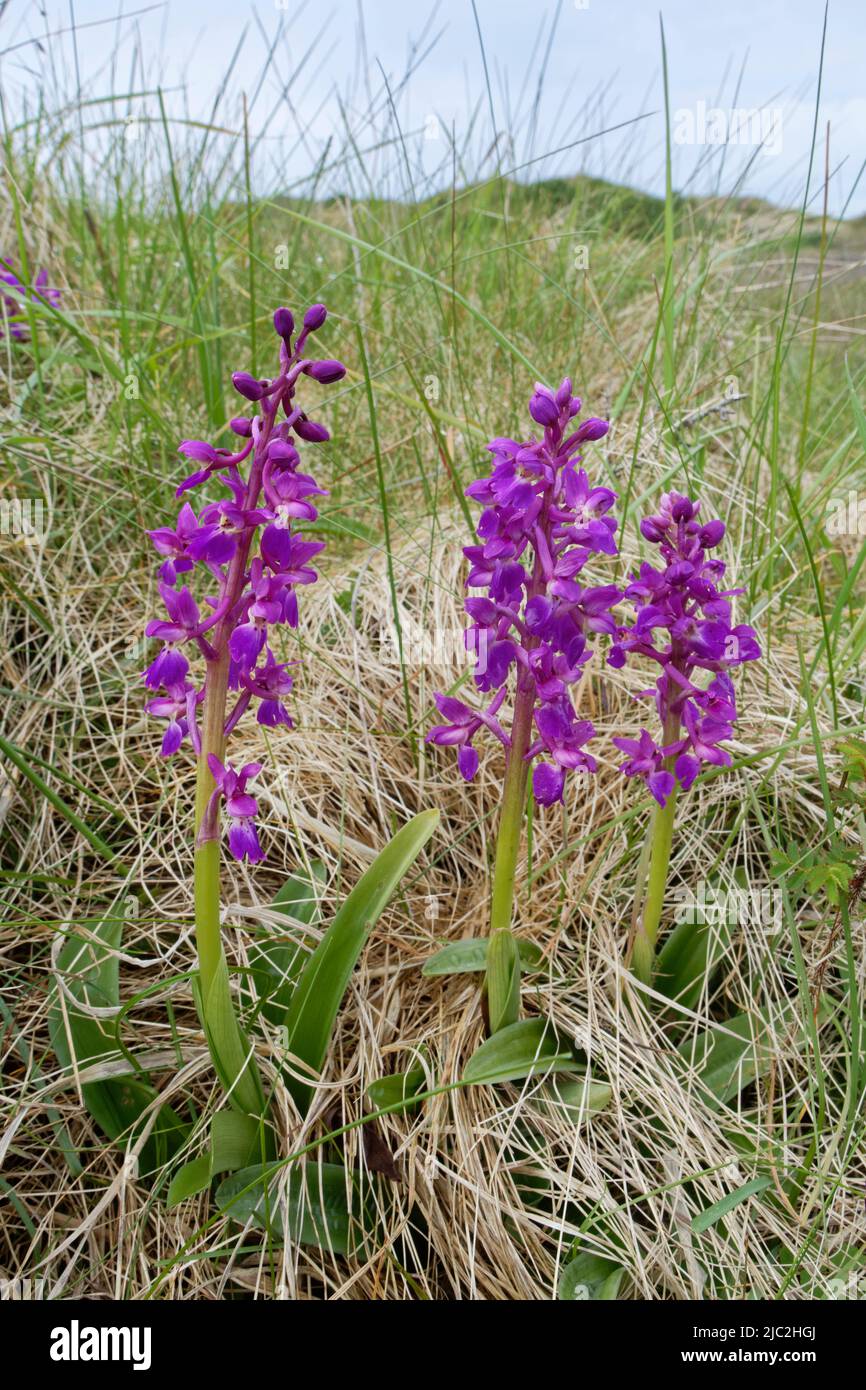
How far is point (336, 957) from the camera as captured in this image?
6.27 ft

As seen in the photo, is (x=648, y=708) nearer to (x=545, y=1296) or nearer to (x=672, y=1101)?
(x=672, y=1101)

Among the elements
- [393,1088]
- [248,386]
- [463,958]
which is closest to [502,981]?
[463,958]

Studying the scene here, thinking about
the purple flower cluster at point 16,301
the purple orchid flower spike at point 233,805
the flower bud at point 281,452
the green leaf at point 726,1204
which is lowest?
the green leaf at point 726,1204

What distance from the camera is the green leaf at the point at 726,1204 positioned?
181cm

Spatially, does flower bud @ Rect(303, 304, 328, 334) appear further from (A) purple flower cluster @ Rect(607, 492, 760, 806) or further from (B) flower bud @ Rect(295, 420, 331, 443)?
(A) purple flower cluster @ Rect(607, 492, 760, 806)

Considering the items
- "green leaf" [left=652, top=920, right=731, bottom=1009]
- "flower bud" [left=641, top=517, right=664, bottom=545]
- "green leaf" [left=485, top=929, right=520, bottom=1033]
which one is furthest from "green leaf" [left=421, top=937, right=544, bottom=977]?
"flower bud" [left=641, top=517, right=664, bottom=545]

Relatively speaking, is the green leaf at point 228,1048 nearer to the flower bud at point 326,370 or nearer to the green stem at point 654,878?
the green stem at point 654,878

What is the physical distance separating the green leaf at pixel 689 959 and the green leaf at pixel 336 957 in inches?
24.3

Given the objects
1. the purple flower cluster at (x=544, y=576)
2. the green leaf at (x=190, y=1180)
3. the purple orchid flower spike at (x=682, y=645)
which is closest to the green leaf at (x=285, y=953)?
the green leaf at (x=190, y=1180)

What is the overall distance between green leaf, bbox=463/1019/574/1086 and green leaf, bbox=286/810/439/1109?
0.94ft

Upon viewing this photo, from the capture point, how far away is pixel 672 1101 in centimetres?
199
